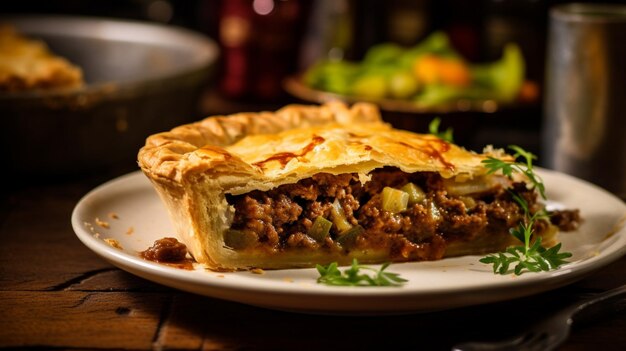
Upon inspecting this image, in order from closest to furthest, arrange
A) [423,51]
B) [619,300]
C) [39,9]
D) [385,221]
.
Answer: [619,300]
[385,221]
[423,51]
[39,9]

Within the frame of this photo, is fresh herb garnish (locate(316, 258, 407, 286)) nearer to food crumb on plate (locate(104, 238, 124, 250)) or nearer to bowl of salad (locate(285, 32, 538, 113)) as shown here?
food crumb on plate (locate(104, 238, 124, 250))

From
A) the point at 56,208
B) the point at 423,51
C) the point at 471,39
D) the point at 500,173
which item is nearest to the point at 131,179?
the point at 56,208

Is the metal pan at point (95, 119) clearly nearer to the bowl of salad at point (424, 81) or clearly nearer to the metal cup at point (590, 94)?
the bowl of salad at point (424, 81)

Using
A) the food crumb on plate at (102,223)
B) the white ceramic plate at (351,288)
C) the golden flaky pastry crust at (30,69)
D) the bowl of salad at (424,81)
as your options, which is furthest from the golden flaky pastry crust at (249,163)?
the golden flaky pastry crust at (30,69)

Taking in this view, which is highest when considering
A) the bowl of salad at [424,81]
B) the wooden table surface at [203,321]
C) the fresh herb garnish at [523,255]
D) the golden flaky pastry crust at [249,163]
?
the golden flaky pastry crust at [249,163]

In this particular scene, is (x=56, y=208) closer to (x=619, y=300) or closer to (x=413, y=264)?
(x=413, y=264)

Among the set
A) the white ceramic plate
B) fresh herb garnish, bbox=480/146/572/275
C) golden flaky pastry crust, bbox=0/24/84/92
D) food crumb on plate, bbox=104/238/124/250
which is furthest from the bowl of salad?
food crumb on plate, bbox=104/238/124/250
